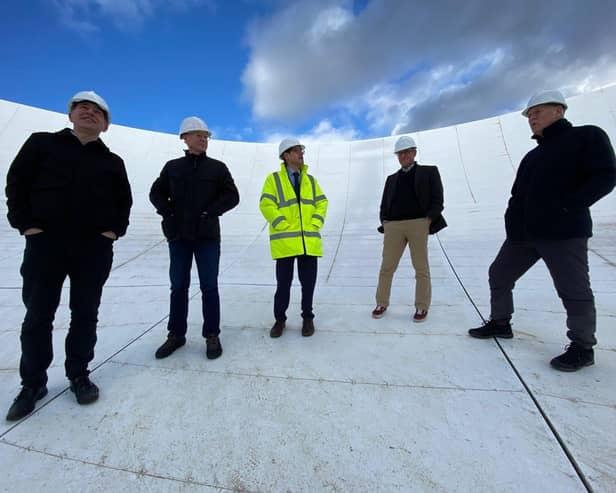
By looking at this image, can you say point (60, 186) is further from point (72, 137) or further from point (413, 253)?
point (413, 253)

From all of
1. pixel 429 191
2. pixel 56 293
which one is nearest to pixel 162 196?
pixel 56 293

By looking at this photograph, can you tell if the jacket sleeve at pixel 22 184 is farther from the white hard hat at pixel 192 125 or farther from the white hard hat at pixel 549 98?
the white hard hat at pixel 549 98

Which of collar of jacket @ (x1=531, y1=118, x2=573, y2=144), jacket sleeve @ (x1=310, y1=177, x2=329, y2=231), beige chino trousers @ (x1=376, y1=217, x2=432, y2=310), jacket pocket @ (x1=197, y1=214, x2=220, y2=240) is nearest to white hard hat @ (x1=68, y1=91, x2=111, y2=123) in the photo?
jacket pocket @ (x1=197, y1=214, x2=220, y2=240)

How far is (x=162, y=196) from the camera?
2.25 meters

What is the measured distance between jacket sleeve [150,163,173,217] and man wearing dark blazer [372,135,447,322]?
1.80 meters

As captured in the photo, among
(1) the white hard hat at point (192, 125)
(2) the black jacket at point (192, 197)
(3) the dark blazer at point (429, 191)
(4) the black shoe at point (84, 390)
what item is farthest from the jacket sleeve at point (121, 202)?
(3) the dark blazer at point (429, 191)

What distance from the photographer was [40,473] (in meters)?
1.22

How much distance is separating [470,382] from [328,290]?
2078 mm

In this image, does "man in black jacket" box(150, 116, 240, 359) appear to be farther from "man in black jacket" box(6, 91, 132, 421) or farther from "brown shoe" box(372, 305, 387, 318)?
"brown shoe" box(372, 305, 387, 318)

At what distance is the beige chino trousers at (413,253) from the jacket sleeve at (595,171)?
1051 millimetres

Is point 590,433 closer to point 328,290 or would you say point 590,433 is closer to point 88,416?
point 88,416

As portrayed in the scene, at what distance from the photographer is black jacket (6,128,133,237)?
62.1 inches

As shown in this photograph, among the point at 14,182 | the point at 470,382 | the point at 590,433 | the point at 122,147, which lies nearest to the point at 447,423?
the point at 470,382

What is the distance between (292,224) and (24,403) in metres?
1.82
